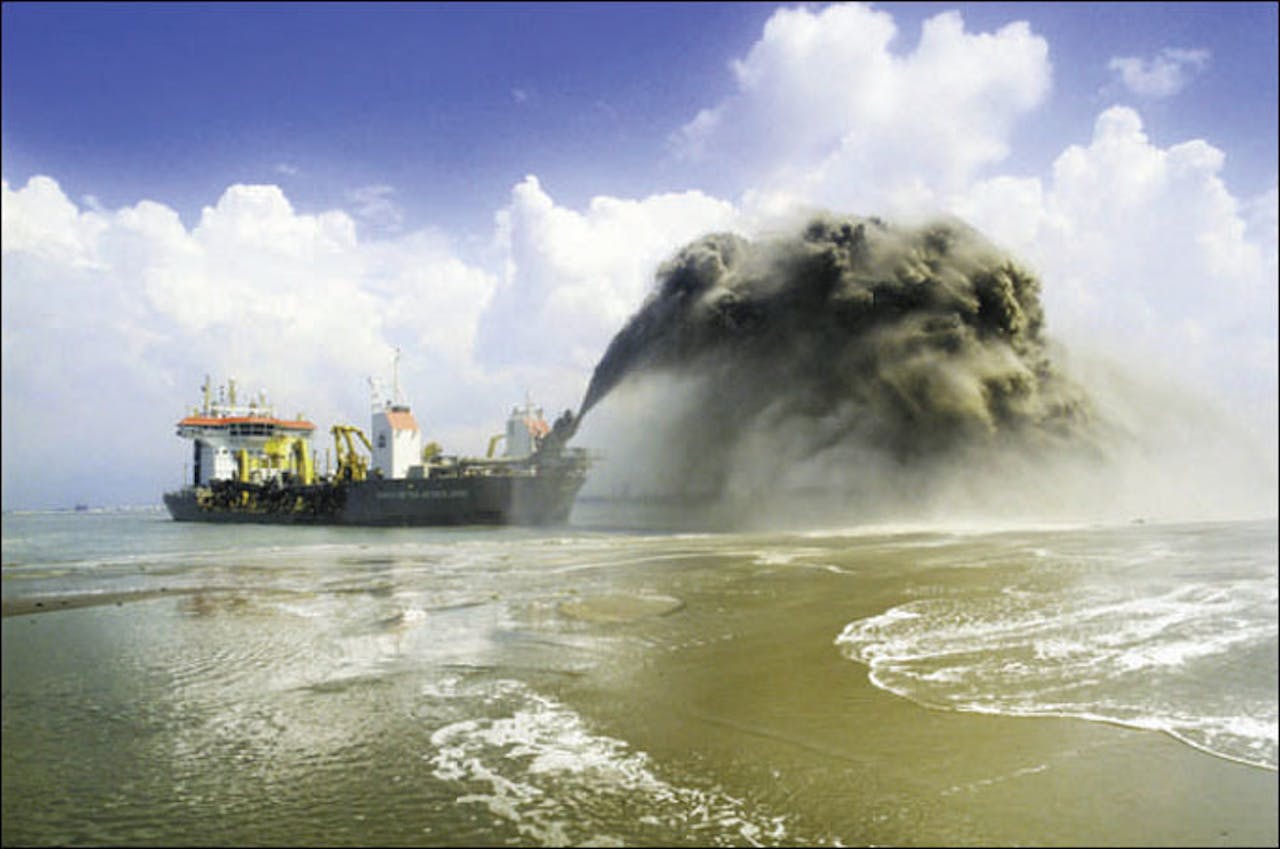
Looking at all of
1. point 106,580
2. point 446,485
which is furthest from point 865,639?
point 446,485

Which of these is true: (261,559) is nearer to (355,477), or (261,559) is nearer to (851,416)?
(851,416)

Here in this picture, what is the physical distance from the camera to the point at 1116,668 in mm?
7422

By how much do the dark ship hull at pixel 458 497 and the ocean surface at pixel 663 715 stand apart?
27701mm

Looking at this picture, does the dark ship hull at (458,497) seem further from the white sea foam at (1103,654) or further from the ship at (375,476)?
the white sea foam at (1103,654)

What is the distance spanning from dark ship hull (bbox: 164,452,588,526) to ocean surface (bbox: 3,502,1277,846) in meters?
27.7

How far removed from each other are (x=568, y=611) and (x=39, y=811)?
761 cm

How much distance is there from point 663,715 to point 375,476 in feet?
141

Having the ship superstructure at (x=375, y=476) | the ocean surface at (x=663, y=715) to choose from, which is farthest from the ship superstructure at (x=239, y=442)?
the ocean surface at (x=663, y=715)

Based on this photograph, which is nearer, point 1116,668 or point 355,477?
point 1116,668

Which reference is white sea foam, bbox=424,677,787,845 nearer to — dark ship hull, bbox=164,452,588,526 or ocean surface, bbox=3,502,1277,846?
ocean surface, bbox=3,502,1277,846

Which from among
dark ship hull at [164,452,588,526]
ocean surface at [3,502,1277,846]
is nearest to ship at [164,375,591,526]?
dark ship hull at [164,452,588,526]

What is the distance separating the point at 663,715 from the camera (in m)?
6.36

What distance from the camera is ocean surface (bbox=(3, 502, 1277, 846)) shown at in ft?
14.5

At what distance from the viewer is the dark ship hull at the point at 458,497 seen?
137 ft
